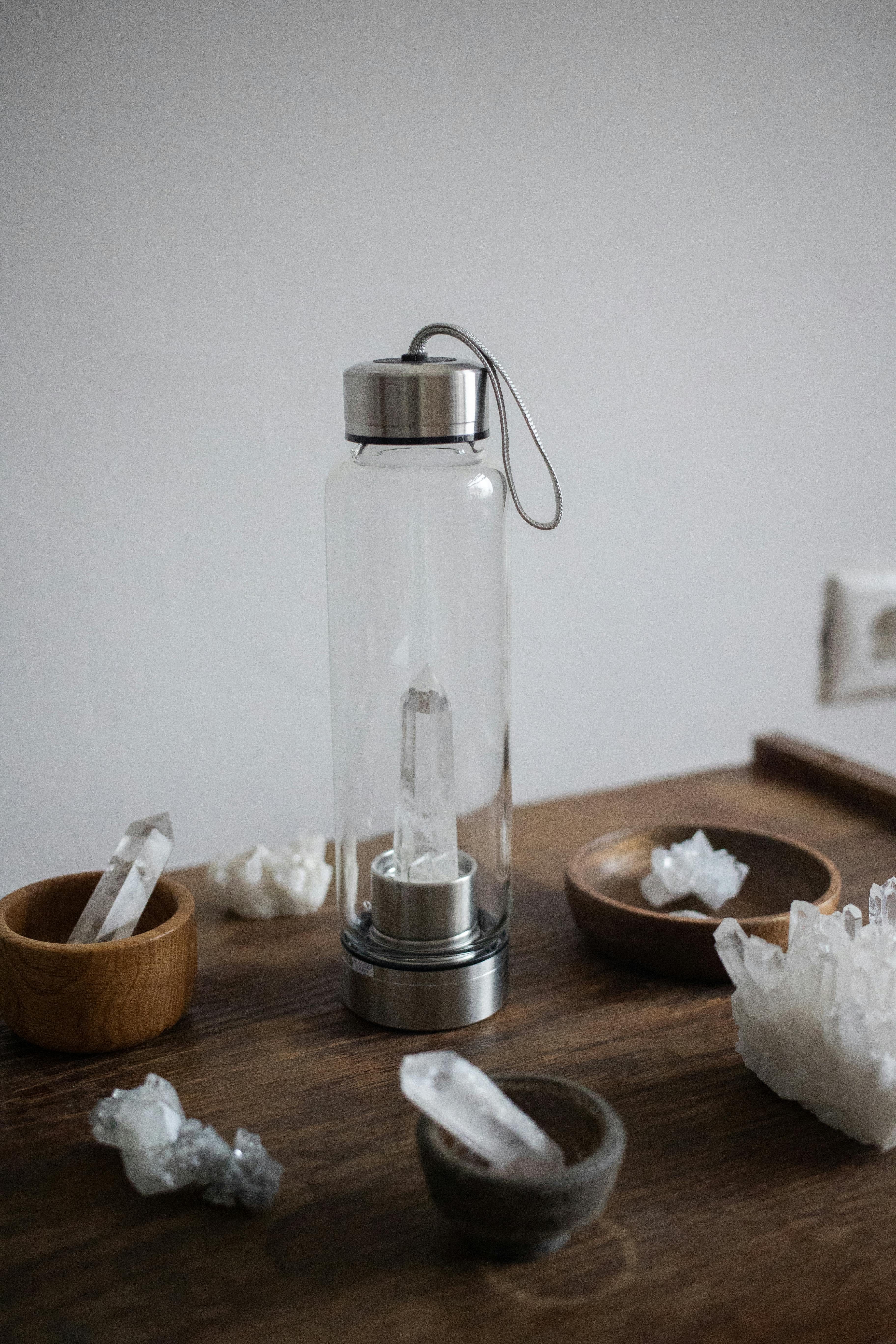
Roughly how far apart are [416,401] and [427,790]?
19cm

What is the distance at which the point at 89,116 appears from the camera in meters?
0.72

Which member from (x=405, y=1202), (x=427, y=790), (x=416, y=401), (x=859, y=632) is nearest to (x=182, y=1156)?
(x=405, y=1202)

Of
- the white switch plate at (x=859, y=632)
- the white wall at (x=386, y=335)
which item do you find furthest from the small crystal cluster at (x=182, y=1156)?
the white switch plate at (x=859, y=632)

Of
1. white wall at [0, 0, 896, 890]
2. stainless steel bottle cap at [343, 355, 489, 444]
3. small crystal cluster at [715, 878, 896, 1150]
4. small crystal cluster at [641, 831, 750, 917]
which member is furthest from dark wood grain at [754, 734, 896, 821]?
stainless steel bottle cap at [343, 355, 489, 444]

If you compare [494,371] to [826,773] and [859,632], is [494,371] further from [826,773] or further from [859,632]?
[859,632]

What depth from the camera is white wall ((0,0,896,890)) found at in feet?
2.43

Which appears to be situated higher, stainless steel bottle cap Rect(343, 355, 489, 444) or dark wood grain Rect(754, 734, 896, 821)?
stainless steel bottle cap Rect(343, 355, 489, 444)

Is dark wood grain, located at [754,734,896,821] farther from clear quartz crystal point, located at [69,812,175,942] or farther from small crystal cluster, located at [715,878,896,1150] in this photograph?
clear quartz crystal point, located at [69,812,175,942]

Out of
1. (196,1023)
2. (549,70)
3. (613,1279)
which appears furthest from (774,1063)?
(549,70)

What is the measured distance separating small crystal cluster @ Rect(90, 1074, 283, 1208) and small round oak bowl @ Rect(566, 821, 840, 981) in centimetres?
23

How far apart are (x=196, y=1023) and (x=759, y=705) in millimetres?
626

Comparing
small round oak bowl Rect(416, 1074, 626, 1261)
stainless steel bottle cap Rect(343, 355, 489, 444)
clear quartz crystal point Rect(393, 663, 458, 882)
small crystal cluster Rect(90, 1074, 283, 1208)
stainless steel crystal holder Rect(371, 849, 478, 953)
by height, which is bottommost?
small crystal cluster Rect(90, 1074, 283, 1208)

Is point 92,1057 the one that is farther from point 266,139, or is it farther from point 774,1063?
point 266,139

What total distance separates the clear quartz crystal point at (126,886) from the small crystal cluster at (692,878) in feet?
0.95
